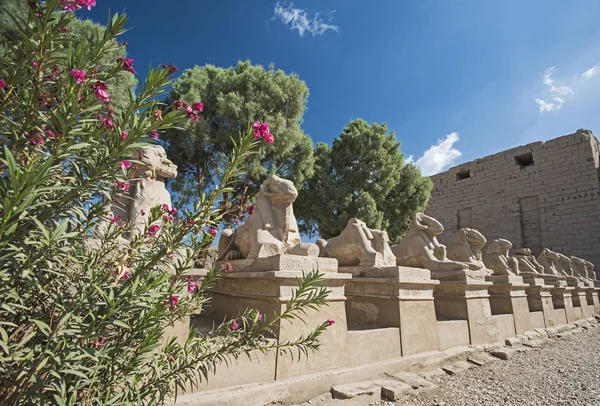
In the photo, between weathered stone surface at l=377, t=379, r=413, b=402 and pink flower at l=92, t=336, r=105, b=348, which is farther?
weathered stone surface at l=377, t=379, r=413, b=402

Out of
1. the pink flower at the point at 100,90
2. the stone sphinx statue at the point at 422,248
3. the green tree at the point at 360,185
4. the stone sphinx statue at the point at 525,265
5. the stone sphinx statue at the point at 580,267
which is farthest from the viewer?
the green tree at the point at 360,185

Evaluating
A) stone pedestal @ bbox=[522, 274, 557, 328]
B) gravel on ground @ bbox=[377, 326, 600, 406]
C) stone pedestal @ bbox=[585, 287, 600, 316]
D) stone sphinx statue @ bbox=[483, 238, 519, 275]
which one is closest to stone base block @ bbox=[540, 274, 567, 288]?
stone pedestal @ bbox=[522, 274, 557, 328]

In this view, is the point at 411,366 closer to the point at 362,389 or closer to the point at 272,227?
the point at 362,389

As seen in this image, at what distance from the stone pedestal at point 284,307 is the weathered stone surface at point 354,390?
17 cm

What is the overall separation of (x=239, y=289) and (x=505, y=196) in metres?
14.6

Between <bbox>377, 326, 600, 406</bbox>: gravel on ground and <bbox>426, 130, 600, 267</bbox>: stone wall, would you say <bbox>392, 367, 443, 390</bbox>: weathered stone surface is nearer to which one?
<bbox>377, 326, 600, 406</bbox>: gravel on ground

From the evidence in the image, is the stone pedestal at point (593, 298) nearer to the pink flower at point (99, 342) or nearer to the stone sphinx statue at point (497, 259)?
the stone sphinx statue at point (497, 259)

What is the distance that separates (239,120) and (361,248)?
691 cm

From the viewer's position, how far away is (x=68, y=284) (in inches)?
45.2

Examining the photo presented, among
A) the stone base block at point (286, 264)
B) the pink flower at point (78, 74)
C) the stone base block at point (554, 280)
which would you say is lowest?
the stone base block at point (554, 280)

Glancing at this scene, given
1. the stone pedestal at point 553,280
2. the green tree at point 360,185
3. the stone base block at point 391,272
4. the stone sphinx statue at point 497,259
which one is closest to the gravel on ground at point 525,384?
the stone base block at point 391,272

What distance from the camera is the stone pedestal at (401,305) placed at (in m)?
3.33

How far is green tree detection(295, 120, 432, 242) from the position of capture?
1162cm

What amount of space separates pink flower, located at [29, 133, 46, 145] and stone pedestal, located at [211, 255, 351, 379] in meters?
1.63
